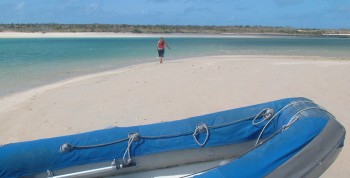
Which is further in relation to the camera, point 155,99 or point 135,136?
point 155,99

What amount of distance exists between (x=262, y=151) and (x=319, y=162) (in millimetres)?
469

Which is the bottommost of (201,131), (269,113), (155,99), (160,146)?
(155,99)

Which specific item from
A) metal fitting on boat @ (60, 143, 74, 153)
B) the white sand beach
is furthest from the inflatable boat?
the white sand beach

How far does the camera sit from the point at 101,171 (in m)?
3.92

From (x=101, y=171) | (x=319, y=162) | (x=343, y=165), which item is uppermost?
(x=319, y=162)

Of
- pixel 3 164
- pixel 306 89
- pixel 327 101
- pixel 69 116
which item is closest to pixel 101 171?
pixel 3 164

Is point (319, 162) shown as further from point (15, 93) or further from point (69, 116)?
point (15, 93)

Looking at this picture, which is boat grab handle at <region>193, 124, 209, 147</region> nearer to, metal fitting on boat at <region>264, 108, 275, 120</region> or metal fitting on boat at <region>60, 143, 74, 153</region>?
metal fitting on boat at <region>264, 108, 275, 120</region>

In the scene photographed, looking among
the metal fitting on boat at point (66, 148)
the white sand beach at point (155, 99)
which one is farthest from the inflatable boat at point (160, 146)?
the white sand beach at point (155, 99)

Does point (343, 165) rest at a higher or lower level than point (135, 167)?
lower

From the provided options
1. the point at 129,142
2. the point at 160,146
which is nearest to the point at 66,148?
the point at 129,142

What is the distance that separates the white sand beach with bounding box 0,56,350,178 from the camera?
6840 millimetres

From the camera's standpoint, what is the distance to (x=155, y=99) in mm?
8523

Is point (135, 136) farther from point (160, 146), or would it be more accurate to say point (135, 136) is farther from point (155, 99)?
point (155, 99)
